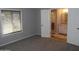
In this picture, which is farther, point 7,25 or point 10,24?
point 7,25
